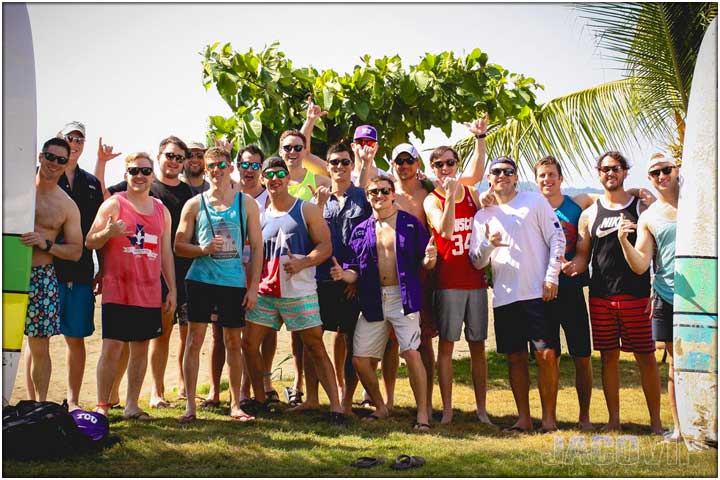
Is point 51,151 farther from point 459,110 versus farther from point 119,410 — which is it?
point 459,110

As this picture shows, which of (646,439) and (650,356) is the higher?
(650,356)

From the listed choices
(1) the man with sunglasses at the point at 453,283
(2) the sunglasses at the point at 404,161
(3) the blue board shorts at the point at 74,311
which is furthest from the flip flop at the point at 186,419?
(2) the sunglasses at the point at 404,161

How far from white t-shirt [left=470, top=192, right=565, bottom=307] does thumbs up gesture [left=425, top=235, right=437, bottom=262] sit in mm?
360

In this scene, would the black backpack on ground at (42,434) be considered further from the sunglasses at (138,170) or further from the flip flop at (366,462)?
the sunglasses at (138,170)

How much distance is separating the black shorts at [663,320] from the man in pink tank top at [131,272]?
3897 mm

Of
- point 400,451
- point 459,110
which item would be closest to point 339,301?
point 400,451

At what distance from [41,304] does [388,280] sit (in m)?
2.71

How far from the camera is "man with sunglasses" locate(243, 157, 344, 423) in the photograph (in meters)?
6.37

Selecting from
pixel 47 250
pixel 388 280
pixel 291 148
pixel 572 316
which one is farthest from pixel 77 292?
pixel 572 316

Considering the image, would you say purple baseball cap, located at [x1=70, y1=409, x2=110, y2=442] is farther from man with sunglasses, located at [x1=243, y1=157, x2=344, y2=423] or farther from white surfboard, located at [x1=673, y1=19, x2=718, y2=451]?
white surfboard, located at [x1=673, y1=19, x2=718, y2=451]

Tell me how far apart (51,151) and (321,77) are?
11.8ft

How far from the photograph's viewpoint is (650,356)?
623 centimetres

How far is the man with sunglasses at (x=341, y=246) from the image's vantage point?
664cm

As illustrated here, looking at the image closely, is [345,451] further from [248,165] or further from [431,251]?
[248,165]
